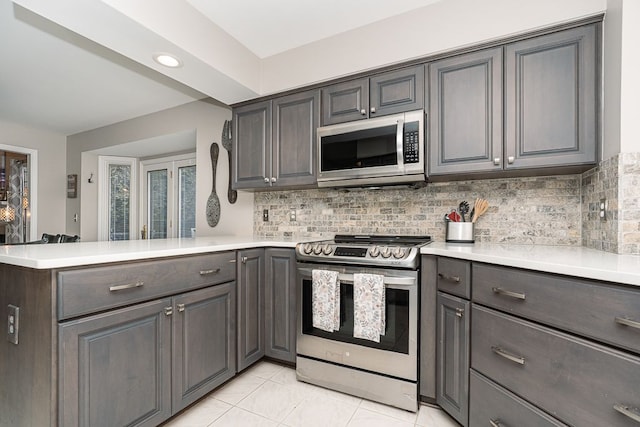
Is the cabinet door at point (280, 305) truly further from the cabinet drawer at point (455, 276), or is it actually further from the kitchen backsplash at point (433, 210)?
the cabinet drawer at point (455, 276)

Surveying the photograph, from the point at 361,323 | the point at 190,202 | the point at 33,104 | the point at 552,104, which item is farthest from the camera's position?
the point at 190,202

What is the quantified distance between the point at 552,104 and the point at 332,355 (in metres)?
1.93

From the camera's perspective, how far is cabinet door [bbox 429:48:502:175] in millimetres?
1806

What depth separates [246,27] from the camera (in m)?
2.16

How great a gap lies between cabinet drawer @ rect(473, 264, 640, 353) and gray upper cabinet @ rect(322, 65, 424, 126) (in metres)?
1.19

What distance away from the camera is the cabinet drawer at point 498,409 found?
1.17m

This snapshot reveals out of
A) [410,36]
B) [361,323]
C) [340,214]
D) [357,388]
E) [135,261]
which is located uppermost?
[410,36]

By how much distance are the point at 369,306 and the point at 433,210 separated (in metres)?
0.93

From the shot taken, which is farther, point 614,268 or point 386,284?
point 386,284

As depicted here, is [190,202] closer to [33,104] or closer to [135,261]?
[33,104]

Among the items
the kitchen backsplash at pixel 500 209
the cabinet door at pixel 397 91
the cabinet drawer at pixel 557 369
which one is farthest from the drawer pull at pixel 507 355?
the cabinet door at pixel 397 91

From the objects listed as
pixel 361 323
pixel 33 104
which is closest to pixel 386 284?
pixel 361 323

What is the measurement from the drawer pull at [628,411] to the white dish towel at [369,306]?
989 mm

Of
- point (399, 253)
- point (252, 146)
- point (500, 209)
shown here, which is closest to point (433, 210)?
point (500, 209)
